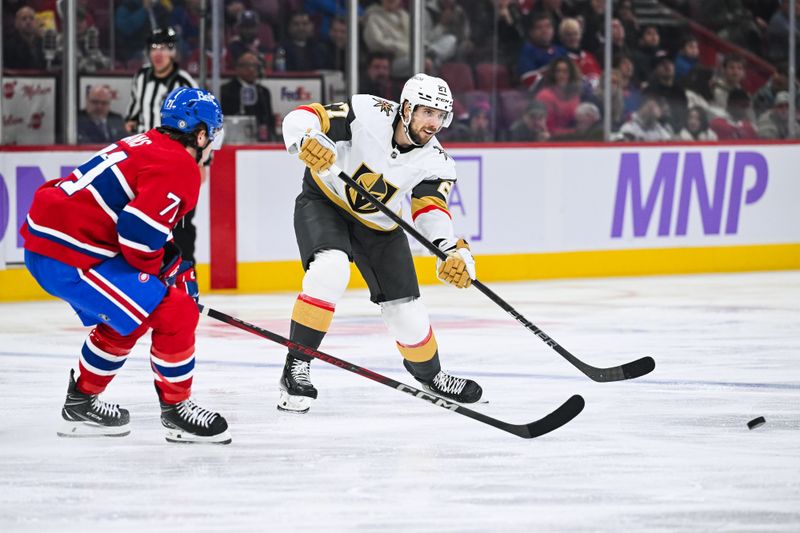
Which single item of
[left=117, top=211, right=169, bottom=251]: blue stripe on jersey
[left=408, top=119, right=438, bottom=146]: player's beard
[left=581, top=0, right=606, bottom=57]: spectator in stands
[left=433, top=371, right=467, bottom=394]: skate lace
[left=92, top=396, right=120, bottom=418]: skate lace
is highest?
[left=581, top=0, right=606, bottom=57]: spectator in stands

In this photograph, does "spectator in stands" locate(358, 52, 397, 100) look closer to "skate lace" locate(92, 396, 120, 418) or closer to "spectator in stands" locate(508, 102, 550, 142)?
"spectator in stands" locate(508, 102, 550, 142)

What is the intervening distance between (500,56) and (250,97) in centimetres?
145

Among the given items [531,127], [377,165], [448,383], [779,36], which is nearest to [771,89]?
[779,36]

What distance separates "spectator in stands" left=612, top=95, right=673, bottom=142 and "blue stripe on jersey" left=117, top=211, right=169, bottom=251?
17.3ft

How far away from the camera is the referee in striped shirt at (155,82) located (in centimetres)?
641

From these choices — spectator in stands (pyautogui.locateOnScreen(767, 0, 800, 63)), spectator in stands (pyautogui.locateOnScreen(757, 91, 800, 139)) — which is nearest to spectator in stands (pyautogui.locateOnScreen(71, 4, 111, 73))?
spectator in stands (pyautogui.locateOnScreen(757, 91, 800, 139))

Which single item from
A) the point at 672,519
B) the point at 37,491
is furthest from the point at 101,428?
the point at 672,519

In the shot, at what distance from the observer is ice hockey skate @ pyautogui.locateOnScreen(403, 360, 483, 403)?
4.43 m

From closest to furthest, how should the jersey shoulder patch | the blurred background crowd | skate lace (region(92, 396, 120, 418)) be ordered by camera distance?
skate lace (region(92, 396, 120, 418)), the jersey shoulder patch, the blurred background crowd

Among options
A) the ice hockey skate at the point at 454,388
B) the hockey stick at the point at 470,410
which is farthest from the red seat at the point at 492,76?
the hockey stick at the point at 470,410

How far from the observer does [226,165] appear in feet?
24.2

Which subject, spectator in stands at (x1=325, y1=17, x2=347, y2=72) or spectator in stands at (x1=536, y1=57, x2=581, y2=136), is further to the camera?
spectator in stands at (x1=536, y1=57, x2=581, y2=136)

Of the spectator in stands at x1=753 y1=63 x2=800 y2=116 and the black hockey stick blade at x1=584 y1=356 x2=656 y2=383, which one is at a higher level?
the spectator in stands at x1=753 y1=63 x2=800 y2=116

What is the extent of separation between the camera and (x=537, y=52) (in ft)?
27.4
